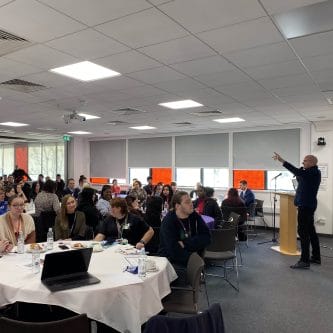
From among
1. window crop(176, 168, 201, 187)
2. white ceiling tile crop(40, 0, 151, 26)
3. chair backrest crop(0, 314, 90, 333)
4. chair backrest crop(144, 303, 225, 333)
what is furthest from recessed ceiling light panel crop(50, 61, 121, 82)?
window crop(176, 168, 201, 187)

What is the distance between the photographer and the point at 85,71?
149 inches

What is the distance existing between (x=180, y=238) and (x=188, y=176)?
272 inches

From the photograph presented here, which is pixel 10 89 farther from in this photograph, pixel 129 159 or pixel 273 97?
pixel 129 159

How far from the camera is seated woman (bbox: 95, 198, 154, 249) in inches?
Answer: 146

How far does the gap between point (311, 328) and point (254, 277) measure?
5.09ft

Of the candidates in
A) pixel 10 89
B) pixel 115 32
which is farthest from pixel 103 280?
pixel 10 89

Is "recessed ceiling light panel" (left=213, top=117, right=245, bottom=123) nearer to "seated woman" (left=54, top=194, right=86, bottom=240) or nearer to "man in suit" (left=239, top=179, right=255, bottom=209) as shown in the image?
"man in suit" (left=239, top=179, right=255, bottom=209)

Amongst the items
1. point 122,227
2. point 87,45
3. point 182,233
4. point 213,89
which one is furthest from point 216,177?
point 87,45

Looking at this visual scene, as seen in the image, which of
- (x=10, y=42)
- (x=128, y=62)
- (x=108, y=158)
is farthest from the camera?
(x=108, y=158)

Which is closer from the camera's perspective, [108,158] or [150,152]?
[150,152]

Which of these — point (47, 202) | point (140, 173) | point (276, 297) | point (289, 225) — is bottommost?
point (276, 297)

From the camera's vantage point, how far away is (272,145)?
853 centimetres

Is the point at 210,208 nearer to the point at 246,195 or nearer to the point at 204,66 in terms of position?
the point at 246,195

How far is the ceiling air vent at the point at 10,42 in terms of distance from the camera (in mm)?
2771
